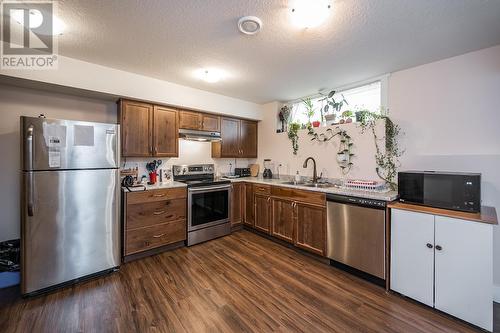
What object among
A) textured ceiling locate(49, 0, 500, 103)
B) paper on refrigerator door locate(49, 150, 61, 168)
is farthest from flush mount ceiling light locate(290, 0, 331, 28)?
paper on refrigerator door locate(49, 150, 61, 168)

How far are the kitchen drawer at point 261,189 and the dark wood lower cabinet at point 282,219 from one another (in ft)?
0.61

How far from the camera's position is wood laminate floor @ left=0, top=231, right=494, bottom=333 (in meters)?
1.68

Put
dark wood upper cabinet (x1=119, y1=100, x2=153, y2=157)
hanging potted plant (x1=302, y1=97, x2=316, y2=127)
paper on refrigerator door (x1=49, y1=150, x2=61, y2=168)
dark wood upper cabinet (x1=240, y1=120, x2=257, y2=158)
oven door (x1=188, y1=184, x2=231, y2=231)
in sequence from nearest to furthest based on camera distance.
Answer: paper on refrigerator door (x1=49, y1=150, x2=61, y2=168) → dark wood upper cabinet (x1=119, y1=100, x2=153, y2=157) → oven door (x1=188, y1=184, x2=231, y2=231) → hanging potted plant (x1=302, y1=97, x2=316, y2=127) → dark wood upper cabinet (x1=240, y1=120, x2=257, y2=158)

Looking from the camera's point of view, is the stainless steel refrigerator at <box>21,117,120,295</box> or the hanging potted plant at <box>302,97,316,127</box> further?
the hanging potted plant at <box>302,97,316,127</box>

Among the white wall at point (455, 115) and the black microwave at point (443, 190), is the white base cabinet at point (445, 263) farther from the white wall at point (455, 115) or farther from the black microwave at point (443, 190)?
the white wall at point (455, 115)

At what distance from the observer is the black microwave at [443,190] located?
6.00 ft

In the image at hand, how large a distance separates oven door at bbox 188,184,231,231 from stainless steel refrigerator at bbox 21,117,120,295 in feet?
3.22

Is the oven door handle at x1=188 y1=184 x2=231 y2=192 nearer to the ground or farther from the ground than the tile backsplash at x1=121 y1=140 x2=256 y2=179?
nearer to the ground

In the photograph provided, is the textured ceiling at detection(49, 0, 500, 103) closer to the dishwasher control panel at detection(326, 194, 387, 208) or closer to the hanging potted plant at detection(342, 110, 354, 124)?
the hanging potted plant at detection(342, 110, 354, 124)

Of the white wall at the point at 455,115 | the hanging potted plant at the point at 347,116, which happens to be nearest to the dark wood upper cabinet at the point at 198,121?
the hanging potted plant at the point at 347,116

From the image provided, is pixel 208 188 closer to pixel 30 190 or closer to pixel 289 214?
pixel 289 214

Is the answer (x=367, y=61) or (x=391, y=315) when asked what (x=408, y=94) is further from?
(x=391, y=315)

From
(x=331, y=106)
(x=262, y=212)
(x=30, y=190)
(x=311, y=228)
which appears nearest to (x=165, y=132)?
(x=30, y=190)

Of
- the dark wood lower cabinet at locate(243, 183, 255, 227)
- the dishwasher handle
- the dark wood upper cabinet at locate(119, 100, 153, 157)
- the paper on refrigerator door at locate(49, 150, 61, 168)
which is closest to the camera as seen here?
the paper on refrigerator door at locate(49, 150, 61, 168)
